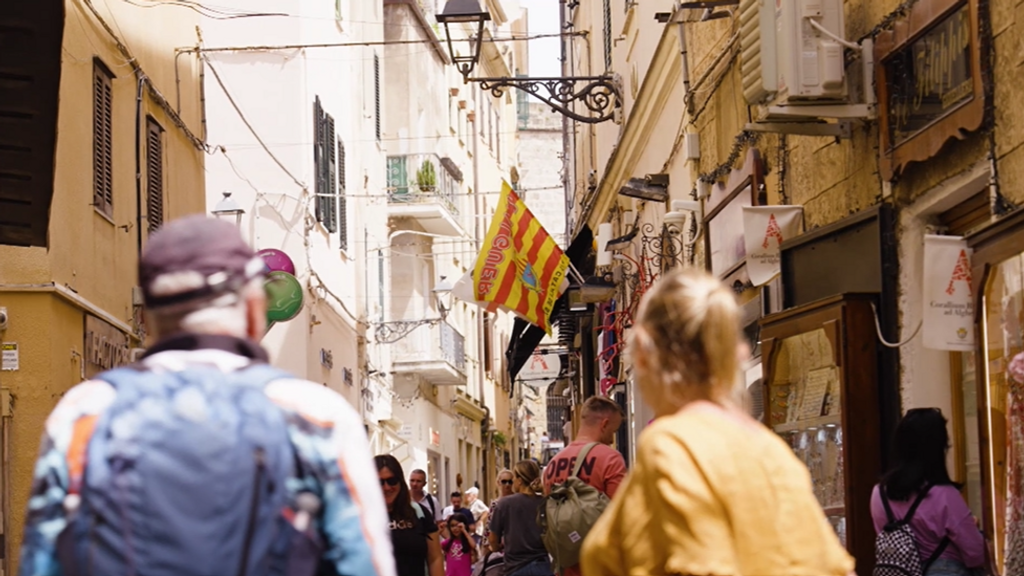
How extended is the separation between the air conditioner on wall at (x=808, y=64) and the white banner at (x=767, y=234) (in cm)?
124

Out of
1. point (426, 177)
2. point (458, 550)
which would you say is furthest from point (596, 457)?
point (426, 177)

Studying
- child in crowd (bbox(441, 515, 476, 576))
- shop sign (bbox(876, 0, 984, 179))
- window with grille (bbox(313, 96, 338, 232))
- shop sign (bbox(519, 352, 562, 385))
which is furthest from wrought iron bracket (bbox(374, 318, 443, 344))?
shop sign (bbox(876, 0, 984, 179))

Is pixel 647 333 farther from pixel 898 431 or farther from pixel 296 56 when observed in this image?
pixel 296 56

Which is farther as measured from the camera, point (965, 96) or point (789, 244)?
point (789, 244)

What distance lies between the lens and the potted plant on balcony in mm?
39625

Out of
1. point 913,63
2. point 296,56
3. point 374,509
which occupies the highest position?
point 296,56

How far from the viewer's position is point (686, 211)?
15.2 meters

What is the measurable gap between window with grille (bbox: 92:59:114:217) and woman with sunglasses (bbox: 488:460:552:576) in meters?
5.26

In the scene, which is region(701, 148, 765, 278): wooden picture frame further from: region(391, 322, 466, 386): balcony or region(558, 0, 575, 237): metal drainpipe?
region(391, 322, 466, 386): balcony

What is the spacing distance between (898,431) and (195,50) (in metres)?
14.0

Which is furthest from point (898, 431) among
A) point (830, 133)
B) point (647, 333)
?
point (647, 333)

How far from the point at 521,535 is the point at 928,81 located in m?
4.68

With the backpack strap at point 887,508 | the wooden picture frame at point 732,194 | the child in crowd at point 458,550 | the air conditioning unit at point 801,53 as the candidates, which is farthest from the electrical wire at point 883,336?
the child in crowd at point 458,550

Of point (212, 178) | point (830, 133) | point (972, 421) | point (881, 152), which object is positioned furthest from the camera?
point (212, 178)
